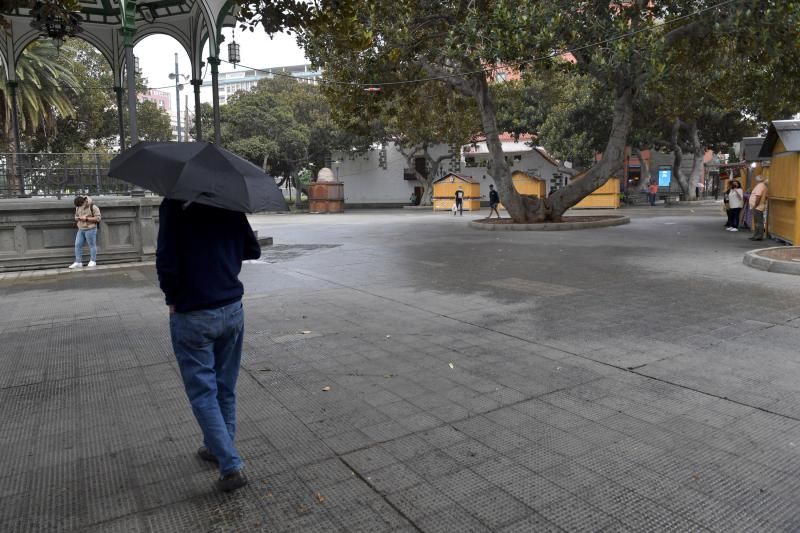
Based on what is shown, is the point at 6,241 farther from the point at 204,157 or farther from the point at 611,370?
the point at 611,370

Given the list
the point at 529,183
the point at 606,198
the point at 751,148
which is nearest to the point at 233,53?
the point at 751,148

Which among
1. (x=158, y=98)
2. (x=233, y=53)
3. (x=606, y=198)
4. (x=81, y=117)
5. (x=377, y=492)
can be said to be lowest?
(x=377, y=492)

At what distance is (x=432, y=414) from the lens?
13.5 feet

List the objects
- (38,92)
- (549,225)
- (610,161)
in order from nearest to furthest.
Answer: (610,161)
(549,225)
(38,92)

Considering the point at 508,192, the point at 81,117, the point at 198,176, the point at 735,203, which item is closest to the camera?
the point at 198,176

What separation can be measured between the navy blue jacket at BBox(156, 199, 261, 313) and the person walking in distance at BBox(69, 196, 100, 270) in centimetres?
1010

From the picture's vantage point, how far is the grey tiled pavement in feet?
9.57

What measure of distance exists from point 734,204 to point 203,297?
1762 cm

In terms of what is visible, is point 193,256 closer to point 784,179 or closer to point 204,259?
point 204,259

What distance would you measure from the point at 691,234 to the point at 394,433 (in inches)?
598

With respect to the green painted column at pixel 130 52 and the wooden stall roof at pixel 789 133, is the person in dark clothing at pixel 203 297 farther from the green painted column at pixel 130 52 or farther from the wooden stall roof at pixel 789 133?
the wooden stall roof at pixel 789 133

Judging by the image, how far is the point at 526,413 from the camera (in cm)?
409

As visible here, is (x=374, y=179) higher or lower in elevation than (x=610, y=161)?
higher

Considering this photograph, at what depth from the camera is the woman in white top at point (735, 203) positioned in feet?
55.5
